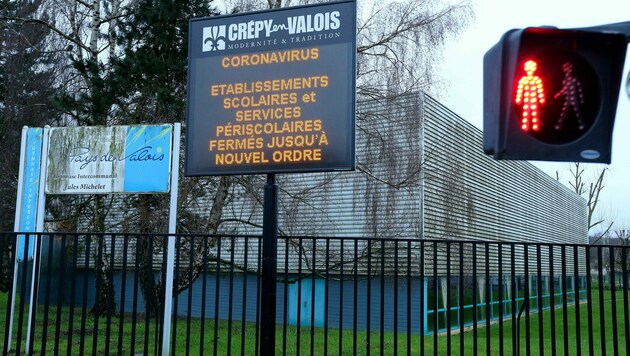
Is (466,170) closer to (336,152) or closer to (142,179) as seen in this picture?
(142,179)

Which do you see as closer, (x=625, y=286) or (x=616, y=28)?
(x=616, y=28)

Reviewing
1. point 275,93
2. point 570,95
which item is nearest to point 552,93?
point 570,95

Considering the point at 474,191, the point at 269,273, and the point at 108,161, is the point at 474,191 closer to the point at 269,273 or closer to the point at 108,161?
the point at 108,161

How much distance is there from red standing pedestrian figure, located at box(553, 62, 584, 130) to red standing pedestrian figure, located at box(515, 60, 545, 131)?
0.31 feet

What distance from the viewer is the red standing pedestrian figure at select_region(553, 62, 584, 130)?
9.73 ft

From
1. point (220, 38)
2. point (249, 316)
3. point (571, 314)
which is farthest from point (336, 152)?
point (571, 314)

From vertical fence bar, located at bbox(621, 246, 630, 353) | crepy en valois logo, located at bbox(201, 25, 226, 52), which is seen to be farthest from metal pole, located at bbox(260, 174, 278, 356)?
vertical fence bar, located at bbox(621, 246, 630, 353)

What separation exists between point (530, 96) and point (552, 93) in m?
0.12

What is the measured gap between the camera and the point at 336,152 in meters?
6.28

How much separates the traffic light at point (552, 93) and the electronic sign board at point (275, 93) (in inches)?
130

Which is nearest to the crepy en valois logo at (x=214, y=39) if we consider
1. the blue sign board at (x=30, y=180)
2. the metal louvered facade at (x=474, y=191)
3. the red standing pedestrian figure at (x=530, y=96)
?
the red standing pedestrian figure at (x=530, y=96)

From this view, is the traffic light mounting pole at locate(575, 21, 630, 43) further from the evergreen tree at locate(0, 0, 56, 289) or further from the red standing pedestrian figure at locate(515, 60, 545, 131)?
the evergreen tree at locate(0, 0, 56, 289)

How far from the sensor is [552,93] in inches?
116

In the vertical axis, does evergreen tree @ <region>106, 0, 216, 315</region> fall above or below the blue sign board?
above
